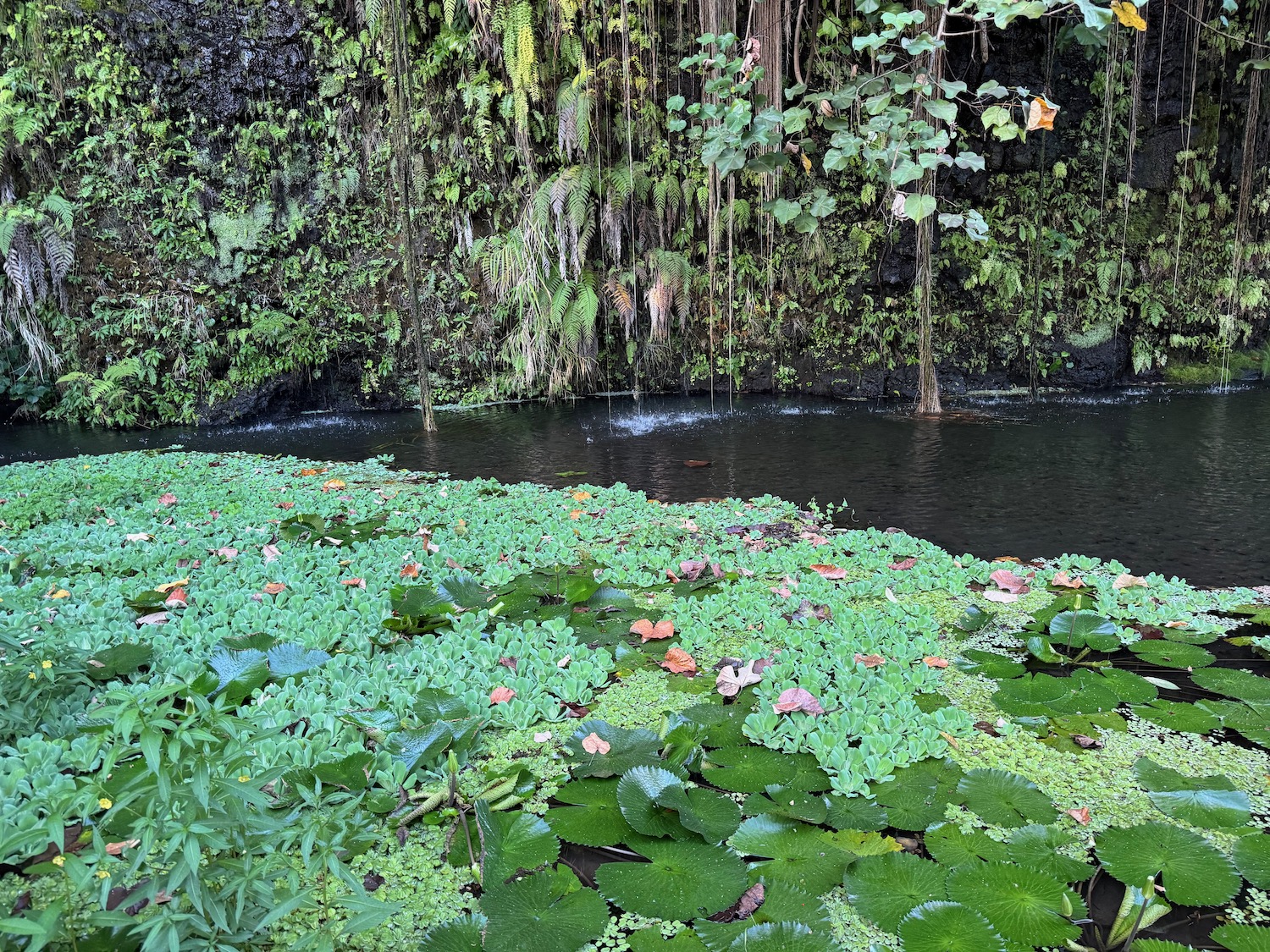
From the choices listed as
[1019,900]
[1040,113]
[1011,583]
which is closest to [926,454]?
[1040,113]

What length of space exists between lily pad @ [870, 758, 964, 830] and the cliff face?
8.27 m

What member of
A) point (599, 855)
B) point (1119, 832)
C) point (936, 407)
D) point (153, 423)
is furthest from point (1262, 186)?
point (153, 423)

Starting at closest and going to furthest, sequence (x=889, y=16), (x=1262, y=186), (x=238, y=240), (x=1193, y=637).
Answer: (x=1193, y=637)
(x=889, y=16)
(x=238, y=240)
(x=1262, y=186)

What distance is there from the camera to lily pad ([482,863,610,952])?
4.67 feet

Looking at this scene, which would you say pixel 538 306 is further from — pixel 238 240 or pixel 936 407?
pixel 936 407

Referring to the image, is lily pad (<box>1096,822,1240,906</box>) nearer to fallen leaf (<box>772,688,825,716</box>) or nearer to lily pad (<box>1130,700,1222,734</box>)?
lily pad (<box>1130,700,1222,734</box>)

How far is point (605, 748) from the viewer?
6.79 feet

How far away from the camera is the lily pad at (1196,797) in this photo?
1779 mm

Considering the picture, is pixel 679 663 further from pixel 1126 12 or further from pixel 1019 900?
pixel 1126 12

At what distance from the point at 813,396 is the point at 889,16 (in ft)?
22.4

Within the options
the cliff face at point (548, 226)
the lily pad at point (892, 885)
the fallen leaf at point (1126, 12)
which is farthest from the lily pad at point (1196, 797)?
the cliff face at point (548, 226)

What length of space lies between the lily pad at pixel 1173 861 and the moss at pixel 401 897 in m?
1.37

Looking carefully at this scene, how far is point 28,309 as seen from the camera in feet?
30.7

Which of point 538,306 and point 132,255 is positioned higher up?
point 132,255
